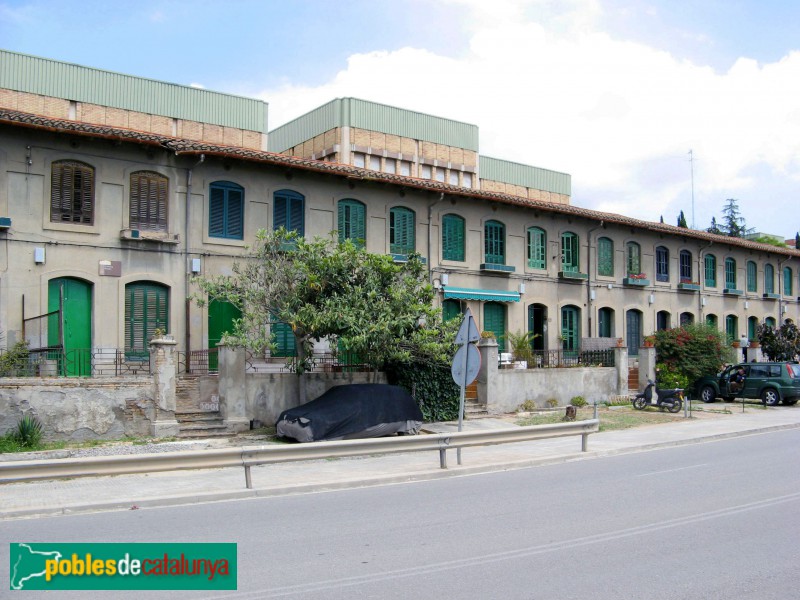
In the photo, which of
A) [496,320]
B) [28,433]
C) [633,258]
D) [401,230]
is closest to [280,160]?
[401,230]

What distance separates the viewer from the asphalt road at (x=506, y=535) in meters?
6.68

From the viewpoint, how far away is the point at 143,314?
72.3ft

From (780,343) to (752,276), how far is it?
4958 millimetres

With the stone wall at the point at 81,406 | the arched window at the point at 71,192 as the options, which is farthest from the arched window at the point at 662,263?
the stone wall at the point at 81,406

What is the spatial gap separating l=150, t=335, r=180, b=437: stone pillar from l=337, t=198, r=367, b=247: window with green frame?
9.08m

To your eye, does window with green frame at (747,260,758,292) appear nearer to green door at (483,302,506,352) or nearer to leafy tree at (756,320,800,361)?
leafy tree at (756,320,800,361)

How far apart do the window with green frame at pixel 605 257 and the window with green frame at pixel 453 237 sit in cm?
753

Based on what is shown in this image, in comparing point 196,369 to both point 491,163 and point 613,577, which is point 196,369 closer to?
point 613,577

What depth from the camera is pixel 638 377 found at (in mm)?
30359

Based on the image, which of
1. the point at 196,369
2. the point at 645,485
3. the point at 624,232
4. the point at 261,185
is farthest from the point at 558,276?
the point at 645,485

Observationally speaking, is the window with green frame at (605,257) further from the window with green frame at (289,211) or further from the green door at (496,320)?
the window with green frame at (289,211)

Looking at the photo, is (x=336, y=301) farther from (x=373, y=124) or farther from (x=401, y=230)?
(x=373, y=124)

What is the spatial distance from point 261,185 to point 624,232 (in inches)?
676

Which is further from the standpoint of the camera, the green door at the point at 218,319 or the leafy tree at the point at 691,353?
the leafy tree at the point at 691,353
